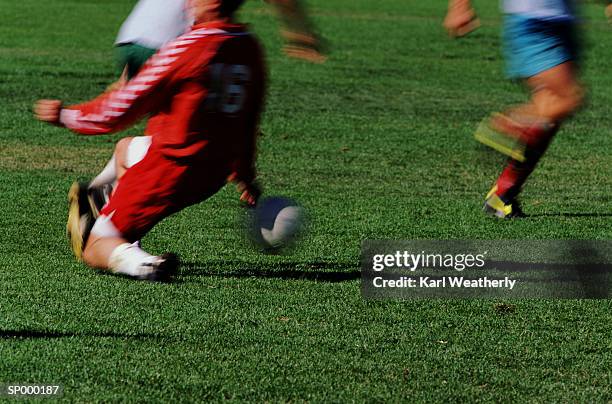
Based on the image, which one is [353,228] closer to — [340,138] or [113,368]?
[113,368]

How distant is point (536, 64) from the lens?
787cm

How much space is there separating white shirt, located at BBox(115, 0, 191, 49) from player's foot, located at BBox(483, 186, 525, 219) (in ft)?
9.36

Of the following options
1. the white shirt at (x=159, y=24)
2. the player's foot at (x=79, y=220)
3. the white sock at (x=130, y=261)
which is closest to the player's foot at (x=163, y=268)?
the white sock at (x=130, y=261)

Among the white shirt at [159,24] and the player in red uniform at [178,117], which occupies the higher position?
the player in red uniform at [178,117]

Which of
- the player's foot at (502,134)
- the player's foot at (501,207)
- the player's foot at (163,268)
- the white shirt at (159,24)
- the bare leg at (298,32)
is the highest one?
the bare leg at (298,32)

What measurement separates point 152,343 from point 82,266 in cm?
166

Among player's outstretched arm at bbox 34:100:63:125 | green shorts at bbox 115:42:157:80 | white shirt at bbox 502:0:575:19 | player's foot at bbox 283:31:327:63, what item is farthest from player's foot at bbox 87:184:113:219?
white shirt at bbox 502:0:575:19

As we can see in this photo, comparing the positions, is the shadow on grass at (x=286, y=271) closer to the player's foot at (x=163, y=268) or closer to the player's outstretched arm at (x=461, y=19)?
the player's outstretched arm at (x=461, y=19)

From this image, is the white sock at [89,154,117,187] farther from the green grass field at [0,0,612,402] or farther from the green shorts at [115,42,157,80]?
the green shorts at [115,42,157,80]

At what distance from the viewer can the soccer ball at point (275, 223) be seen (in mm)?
5750

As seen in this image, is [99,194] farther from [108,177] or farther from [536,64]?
[536,64]

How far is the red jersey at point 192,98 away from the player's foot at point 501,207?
387 centimetres

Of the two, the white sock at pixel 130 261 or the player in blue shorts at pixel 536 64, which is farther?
the player in blue shorts at pixel 536 64

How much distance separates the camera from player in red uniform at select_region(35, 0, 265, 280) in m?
5.40
